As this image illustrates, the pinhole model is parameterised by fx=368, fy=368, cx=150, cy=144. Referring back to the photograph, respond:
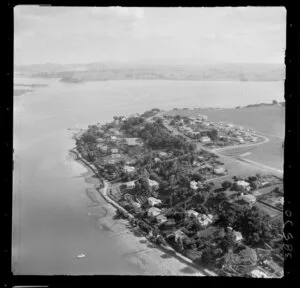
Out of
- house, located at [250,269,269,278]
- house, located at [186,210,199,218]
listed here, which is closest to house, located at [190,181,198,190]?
house, located at [186,210,199,218]

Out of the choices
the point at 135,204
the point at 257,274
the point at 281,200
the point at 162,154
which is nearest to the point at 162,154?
the point at 162,154

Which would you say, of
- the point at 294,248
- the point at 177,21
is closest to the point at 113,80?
the point at 177,21

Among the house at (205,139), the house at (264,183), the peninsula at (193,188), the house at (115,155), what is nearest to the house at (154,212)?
the peninsula at (193,188)

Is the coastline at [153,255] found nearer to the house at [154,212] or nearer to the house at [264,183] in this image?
the house at [154,212]

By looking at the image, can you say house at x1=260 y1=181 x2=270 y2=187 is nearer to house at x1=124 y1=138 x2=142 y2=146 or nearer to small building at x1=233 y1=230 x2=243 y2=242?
small building at x1=233 y1=230 x2=243 y2=242

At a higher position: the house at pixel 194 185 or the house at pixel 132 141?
the house at pixel 132 141

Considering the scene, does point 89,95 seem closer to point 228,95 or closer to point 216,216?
point 228,95
